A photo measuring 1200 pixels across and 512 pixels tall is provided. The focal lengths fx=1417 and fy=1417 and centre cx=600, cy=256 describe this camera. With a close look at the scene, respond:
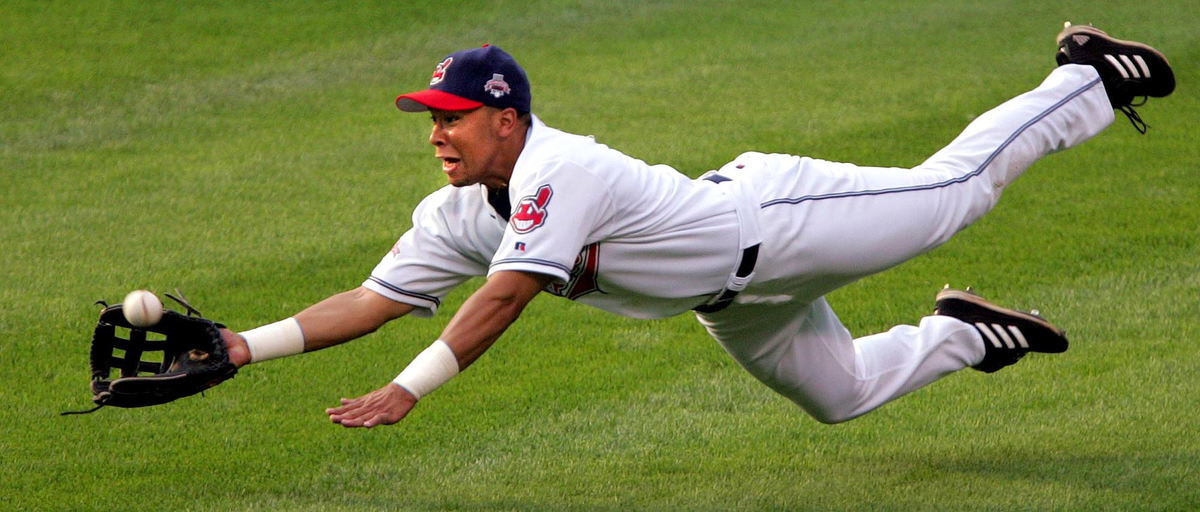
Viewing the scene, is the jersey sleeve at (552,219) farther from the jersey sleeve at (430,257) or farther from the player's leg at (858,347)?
the player's leg at (858,347)

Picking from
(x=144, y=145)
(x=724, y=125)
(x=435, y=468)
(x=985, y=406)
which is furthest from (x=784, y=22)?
(x=435, y=468)

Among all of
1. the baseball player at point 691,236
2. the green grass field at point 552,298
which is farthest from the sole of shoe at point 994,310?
the green grass field at point 552,298

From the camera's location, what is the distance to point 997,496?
4488 mm

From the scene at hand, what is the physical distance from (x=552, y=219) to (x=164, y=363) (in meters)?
1.31

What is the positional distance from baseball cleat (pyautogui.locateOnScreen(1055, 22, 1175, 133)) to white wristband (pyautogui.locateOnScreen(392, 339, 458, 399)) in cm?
269

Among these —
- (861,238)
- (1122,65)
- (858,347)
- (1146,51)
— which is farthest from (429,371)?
(1146,51)

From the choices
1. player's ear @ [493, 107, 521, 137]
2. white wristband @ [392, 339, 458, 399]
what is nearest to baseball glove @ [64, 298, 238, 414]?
white wristband @ [392, 339, 458, 399]

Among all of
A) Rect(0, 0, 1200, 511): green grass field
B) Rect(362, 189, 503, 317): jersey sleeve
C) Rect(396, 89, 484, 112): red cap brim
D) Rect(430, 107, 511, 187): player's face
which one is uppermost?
Rect(396, 89, 484, 112): red cap brim

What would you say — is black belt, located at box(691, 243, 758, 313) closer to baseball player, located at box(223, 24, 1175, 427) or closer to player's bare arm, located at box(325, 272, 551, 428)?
baseball player, located at box(223, 24, 1175, 427)

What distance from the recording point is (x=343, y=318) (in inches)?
170

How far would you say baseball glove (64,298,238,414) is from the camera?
3996 mm

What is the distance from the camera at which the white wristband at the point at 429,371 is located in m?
3.62

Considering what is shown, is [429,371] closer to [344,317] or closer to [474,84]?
[344,317]

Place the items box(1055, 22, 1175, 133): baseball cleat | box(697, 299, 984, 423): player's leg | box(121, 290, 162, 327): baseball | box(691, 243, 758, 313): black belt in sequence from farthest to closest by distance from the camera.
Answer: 1. box(1055, 22, 1175, 133): baseball cleat
2. box(697, 299, 984, 423): player's leg
3. box(691, 243, 758, 313): black belt
4. box(121, 290, 162, 327): baseball
